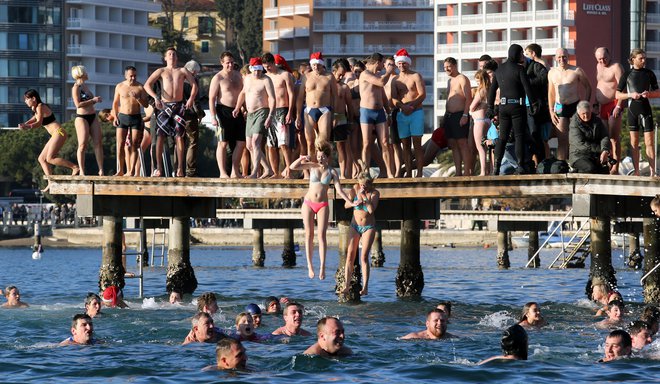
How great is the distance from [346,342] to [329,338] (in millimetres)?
4078

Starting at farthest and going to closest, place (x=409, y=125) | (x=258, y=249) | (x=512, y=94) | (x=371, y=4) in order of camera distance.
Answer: (x=371, y=4)
(x=258, y=249)
(x=409, y=125)
(x=512, y=94)

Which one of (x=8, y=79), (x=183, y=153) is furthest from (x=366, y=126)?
(x=8, y=79)

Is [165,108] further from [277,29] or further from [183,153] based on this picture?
[277,29]

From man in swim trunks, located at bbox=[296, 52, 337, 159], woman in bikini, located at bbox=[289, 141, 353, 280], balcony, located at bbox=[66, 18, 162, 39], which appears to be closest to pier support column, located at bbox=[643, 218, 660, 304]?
man in swim trunks, located at bbox=[296, 52, 337, 159]

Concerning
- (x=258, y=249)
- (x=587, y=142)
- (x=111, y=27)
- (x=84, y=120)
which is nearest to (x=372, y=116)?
(x=587, y=142)

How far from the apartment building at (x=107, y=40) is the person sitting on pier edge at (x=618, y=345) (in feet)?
382

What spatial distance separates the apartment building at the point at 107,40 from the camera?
13700 cm

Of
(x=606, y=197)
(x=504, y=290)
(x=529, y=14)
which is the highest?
(x=529, y=14)

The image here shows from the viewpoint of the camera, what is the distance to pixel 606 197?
2775 centimetres

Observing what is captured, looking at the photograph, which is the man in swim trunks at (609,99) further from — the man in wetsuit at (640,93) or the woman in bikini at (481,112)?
the woman in bikini at (481,112)

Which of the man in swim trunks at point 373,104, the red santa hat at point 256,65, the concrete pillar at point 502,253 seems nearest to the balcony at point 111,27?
the concrete pillar at point 502,253

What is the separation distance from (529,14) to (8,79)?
44.0 meters

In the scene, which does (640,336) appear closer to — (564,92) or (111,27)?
(564,92)

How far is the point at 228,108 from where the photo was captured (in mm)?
29516
